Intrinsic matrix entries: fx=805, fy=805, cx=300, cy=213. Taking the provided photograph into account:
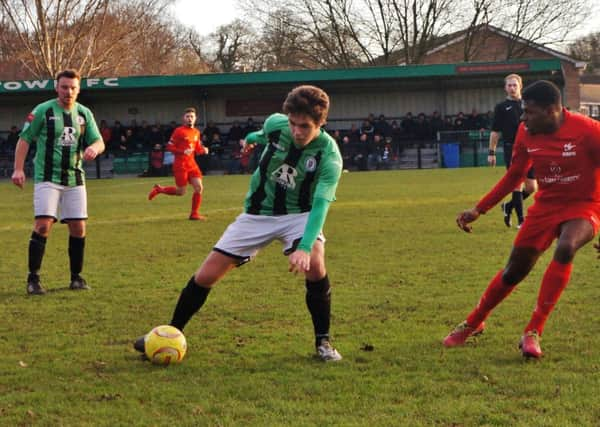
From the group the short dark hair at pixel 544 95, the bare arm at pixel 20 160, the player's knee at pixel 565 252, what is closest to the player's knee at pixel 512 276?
the player's knee at pixel 565 252

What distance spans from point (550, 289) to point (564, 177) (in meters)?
0.69

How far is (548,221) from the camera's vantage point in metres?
4.92

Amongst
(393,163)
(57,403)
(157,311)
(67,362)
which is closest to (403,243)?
(157,311)

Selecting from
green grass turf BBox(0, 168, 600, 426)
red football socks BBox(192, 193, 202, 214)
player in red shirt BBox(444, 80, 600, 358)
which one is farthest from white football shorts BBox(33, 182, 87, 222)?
red football socks BBox(192, 193, 202, 214)

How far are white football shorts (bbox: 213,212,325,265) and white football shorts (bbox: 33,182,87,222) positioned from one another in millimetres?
2915

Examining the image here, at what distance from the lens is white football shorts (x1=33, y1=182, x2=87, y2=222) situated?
7.14m

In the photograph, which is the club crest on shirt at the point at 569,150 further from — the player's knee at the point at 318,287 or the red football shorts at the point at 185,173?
the red football shorts at the point at 185,173

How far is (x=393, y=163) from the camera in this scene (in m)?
29.8

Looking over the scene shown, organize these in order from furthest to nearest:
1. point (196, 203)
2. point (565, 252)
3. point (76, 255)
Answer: point (196, 203) < point (76, 255) < point (565, 252)

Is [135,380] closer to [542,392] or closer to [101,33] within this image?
[542,392]

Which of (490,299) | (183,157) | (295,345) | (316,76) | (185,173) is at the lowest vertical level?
(295,345)

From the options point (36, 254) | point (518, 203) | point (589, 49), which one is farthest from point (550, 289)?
point (589, 49)

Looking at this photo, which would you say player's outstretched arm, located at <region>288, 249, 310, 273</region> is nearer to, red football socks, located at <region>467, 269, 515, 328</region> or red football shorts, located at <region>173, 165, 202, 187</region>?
red football socks, located at <region>467, 269, 515, 328</region>

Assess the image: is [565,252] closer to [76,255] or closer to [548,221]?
[548,221]
